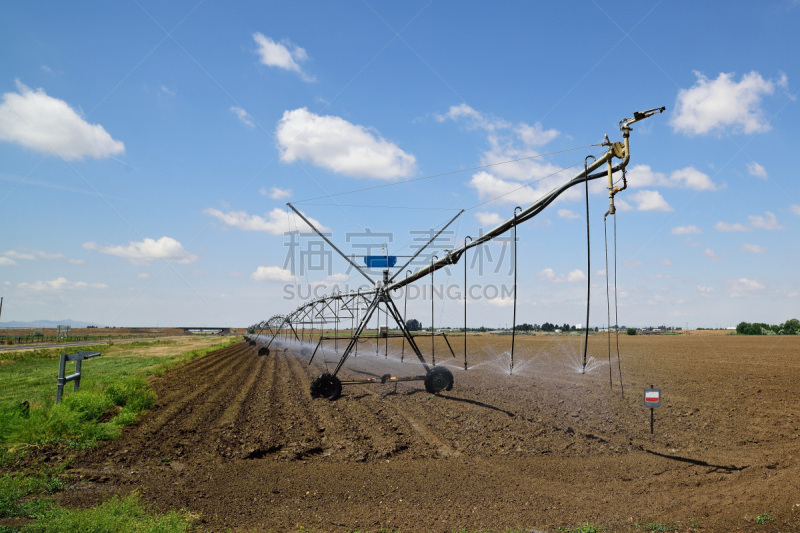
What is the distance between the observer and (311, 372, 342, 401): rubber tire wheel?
1702 cm

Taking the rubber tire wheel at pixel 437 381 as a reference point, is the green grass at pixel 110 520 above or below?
below

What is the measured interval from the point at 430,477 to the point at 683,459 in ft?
20.6

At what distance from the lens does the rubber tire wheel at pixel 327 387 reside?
17.0 m

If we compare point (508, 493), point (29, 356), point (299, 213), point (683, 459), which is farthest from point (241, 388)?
point (29, 356)

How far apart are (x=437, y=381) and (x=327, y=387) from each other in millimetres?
4151

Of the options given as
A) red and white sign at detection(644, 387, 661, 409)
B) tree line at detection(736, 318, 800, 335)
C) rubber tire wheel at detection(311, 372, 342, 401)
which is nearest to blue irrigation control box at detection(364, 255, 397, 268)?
rubber tire wheel at detection(311, 372, 342, 401)

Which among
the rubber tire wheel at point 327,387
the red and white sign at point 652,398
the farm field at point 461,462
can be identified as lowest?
the farm field at point 461,462

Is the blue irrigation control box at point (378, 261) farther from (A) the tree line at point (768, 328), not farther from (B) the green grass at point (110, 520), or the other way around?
(A) the tree line at point (768, 328)

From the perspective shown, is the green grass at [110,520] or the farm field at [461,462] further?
the farm field at [461,462]

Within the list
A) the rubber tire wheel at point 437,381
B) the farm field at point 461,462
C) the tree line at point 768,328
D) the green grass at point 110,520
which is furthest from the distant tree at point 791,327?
the green grass at point 110,520

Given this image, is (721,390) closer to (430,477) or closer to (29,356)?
(430,477)

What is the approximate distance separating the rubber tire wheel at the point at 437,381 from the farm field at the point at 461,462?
620mm

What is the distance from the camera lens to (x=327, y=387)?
1709 cm

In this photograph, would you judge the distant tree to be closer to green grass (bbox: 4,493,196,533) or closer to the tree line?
the tree line
